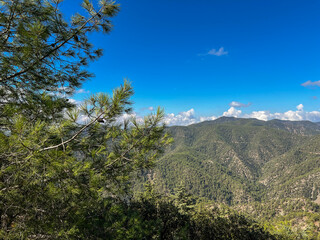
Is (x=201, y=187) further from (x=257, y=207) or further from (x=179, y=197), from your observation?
(x=179, y=197)

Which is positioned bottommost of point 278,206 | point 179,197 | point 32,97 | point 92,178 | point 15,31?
point 278,206

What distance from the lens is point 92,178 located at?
2.97 metres

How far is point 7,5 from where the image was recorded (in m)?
2.50

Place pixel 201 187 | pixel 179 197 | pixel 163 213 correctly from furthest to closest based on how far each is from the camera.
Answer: pixel 201 187, pixel 179 197, pixel 163 213

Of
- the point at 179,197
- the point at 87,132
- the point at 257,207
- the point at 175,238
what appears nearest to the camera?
the point at 87,132

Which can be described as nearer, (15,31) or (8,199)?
(15,31)

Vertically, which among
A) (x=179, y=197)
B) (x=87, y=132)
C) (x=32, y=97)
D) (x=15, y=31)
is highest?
(x=15, y=31)

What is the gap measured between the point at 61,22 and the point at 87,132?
7.44ft

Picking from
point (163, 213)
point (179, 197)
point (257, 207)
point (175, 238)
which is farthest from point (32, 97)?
point (257, 207)

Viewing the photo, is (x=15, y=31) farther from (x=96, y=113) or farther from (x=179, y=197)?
(x=179, y=197)

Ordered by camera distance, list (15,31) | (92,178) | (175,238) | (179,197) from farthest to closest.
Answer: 1. (179,197)
2. (175,238)
3. (92,178)
4. (15,31)

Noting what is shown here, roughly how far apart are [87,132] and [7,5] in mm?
2487

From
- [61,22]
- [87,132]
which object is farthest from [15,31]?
[87,132]

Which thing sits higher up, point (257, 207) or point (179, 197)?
point (179, 197)
